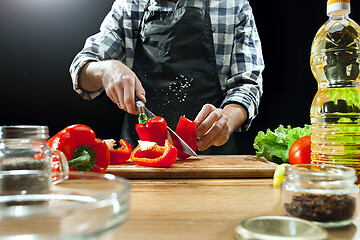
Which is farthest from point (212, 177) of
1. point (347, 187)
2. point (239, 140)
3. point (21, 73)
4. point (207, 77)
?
point (21, 73)

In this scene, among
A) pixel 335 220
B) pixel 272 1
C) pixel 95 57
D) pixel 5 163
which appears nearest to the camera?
pixel 335 220

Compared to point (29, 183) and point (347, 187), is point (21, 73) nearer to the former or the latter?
point (29, 183)

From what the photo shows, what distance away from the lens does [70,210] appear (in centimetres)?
38

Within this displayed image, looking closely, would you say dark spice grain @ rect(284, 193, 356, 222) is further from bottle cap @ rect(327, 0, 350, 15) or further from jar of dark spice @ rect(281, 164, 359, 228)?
bottle cap @ rect(327, 0, 350, 15)

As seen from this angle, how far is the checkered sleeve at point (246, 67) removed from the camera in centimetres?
184

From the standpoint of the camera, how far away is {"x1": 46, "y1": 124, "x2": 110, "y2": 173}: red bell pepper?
3.28 feet

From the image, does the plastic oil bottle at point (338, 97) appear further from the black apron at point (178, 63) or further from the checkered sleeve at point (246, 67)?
the black apron at point (178, 63)

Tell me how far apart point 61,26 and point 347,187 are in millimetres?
2561

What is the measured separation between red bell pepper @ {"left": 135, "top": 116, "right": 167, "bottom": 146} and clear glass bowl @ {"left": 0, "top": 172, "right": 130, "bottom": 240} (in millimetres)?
703

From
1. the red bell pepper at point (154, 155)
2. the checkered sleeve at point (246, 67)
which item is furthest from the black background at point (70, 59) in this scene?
the red bell pepper at point (154, 155)

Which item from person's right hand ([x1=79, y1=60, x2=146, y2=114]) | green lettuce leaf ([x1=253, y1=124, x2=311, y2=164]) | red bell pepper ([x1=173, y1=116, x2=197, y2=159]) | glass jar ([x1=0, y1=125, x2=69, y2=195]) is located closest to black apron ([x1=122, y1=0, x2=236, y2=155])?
person's right hand ([x1=79, y1=60, x2=146, y2=114])

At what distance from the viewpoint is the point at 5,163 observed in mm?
668

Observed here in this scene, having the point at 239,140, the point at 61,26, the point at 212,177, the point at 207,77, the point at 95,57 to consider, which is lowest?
the point at 239,140

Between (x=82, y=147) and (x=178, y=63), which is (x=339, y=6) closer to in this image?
(x=82, y=147)
